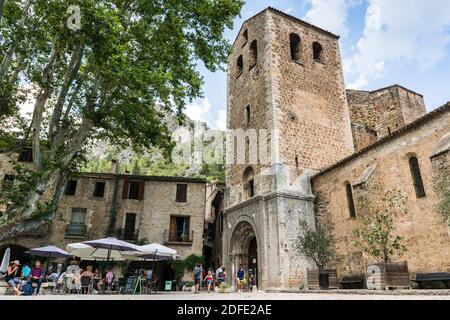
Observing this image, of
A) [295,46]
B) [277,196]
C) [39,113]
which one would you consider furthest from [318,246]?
[295,46]

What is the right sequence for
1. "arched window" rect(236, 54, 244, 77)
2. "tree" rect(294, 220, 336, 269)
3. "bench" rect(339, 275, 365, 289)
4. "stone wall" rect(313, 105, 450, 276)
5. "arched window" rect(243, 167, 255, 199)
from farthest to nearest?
1. "arched window" rect(236, 54, 244, 77)
2. "arched window" rect(243, 167, 255, 199)
3. "tree" rect(294, 220, 336, 269)
4. "bench" rect(339, 275, 365, 289)
5. "stone wall" rect(313, 105, 450, 276)

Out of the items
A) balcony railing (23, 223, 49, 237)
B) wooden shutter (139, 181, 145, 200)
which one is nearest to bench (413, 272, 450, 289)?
wooden shutter (139, 181, 145, 200)

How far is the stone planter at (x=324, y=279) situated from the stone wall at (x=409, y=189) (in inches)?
39.2

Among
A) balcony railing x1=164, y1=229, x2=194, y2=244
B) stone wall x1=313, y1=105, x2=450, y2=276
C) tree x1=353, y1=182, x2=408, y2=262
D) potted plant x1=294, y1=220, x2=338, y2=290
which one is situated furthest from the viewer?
balcony railing x1=164, y1=229, x2=194, y2=244

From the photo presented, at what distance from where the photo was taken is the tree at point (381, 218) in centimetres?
1057

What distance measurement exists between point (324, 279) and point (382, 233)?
3738 mm

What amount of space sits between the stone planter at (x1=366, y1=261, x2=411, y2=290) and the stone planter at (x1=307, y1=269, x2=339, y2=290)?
3147mm

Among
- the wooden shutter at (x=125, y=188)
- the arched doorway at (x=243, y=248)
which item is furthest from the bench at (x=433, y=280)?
the wooden shutter at (x=125, y=188)

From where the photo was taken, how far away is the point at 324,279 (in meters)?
13.0

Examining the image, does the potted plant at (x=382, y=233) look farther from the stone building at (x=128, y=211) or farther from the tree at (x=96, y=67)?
the stone building at (x=128, y=211)

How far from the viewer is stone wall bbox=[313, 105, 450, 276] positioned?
10.3m

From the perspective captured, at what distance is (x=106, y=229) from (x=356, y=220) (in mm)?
17504

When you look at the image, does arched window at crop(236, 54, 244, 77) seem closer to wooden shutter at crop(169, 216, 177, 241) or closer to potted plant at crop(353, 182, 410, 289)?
wooden shutter at crop(169, 216, 177, 241)

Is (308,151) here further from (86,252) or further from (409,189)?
(86,252)
